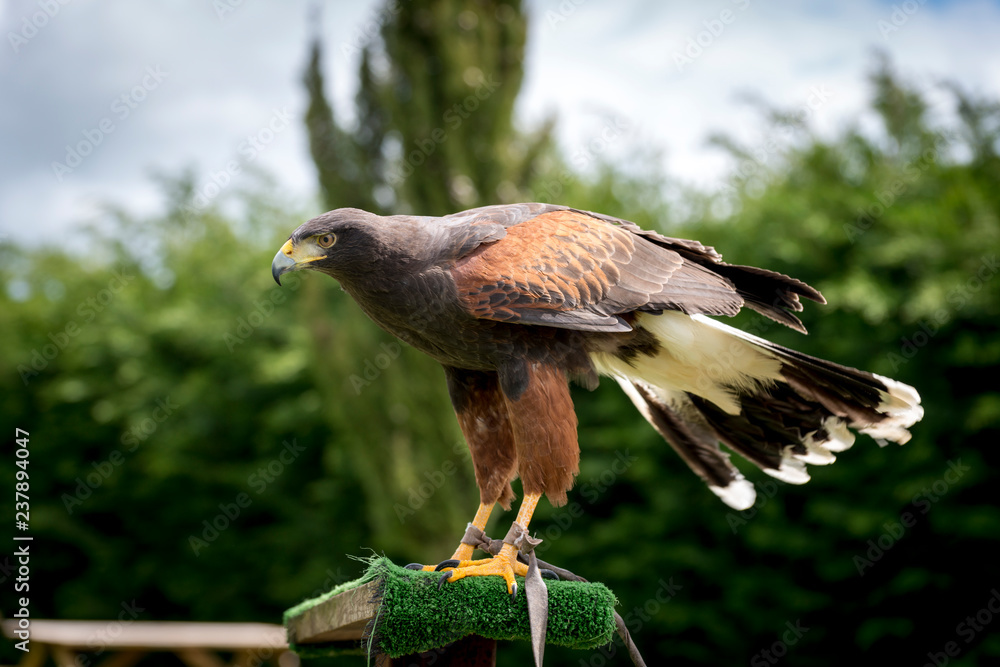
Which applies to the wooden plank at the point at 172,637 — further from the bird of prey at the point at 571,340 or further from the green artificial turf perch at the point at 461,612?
the green artificial turf perch at the point at 461,612

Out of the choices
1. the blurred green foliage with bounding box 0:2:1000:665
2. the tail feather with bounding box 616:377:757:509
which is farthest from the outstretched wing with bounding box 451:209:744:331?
the blurred green foliage with bounding box 0:2:1000:665

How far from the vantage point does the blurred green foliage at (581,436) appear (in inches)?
240

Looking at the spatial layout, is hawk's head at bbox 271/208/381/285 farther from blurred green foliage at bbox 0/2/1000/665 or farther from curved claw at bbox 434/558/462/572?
blurred green foliage at bbox 0/2/1000/665

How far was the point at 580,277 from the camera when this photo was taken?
291 cm

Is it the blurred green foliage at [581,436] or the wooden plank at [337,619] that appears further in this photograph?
the blurred green foliage at [581,436]

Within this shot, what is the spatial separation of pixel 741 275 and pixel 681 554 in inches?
163

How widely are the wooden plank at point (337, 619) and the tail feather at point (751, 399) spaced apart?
141 cm

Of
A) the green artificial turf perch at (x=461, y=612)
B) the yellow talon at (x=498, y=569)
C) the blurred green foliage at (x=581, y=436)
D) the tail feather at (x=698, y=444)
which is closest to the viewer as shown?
the green artificial turf perch at (x=461, y=612)

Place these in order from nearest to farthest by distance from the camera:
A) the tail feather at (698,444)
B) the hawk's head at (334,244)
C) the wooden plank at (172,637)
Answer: the hawk's head at (334,244) → the tail feather at (698,444) → the wooden plank at (172,637)

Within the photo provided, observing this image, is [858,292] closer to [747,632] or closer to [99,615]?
[747,632]

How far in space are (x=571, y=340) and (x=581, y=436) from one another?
447 cm

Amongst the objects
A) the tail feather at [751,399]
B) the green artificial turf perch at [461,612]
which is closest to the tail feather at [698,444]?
the tail feather at [751,399]

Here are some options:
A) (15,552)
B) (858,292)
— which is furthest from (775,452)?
(15,552)

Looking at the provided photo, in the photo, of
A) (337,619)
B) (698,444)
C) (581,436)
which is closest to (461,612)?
(337,619)
